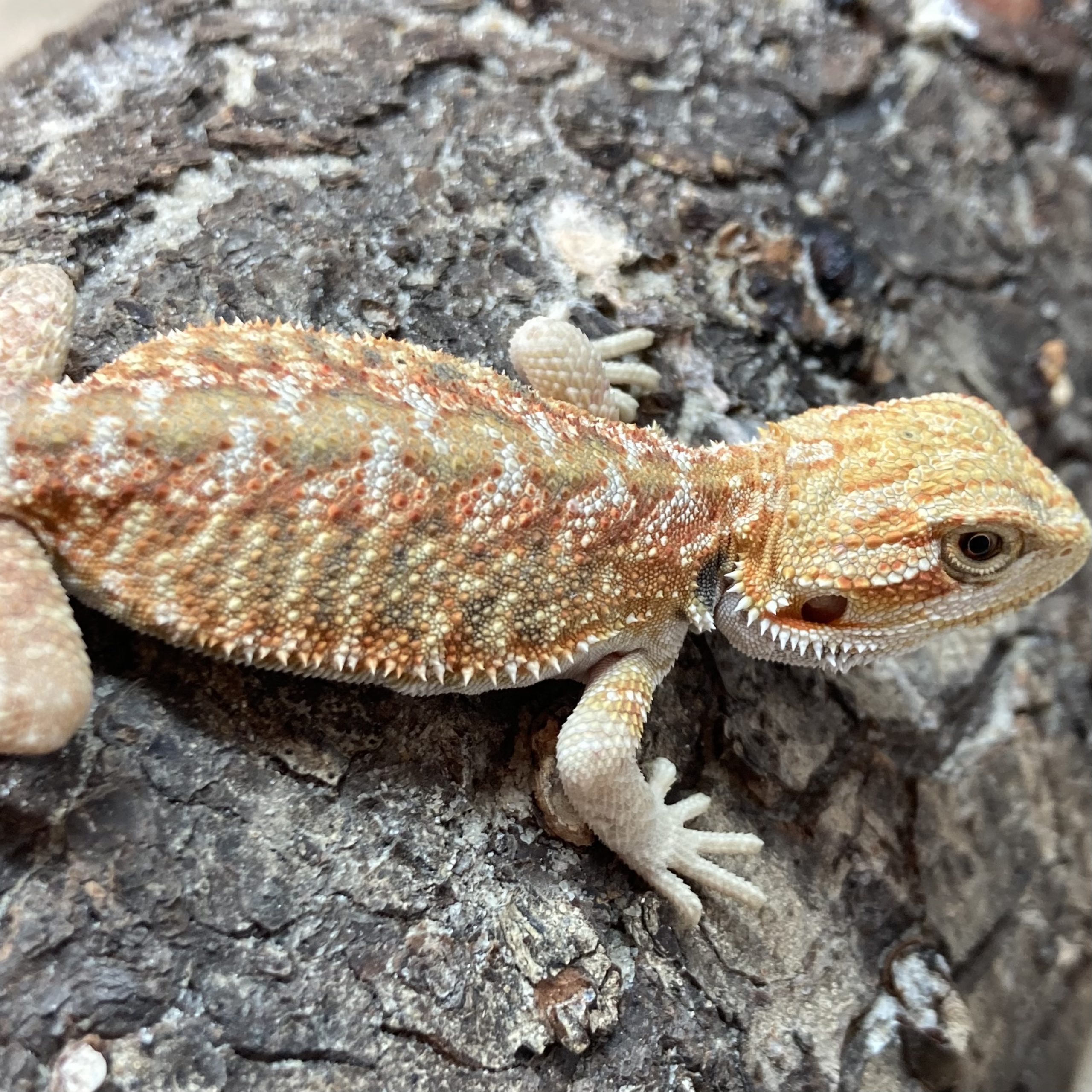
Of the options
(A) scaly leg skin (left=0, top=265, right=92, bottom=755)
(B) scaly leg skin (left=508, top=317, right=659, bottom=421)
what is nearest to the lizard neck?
(B) scaly leg skin (left=508, top=317, right=659, bottom=421)

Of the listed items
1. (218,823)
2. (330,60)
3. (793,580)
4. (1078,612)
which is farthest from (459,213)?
(1078,612)

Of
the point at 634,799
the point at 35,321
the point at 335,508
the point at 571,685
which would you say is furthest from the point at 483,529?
the point at 35,321

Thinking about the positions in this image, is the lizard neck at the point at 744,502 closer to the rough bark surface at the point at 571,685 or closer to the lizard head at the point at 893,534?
the lizard head at the point at 893,534

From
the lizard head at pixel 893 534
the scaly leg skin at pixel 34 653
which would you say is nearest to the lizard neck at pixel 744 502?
the lizard head at pixel 893 534

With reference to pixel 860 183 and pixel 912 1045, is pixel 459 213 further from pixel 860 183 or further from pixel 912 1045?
pixel 912 1045

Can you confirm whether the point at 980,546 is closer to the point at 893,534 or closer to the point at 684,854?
the point at 893,534

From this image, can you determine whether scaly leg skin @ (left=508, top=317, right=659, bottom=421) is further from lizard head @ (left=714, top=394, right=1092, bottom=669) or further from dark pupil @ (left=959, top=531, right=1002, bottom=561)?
dark pupil @ (left=959, top=531, right=1002, bottom=561)
